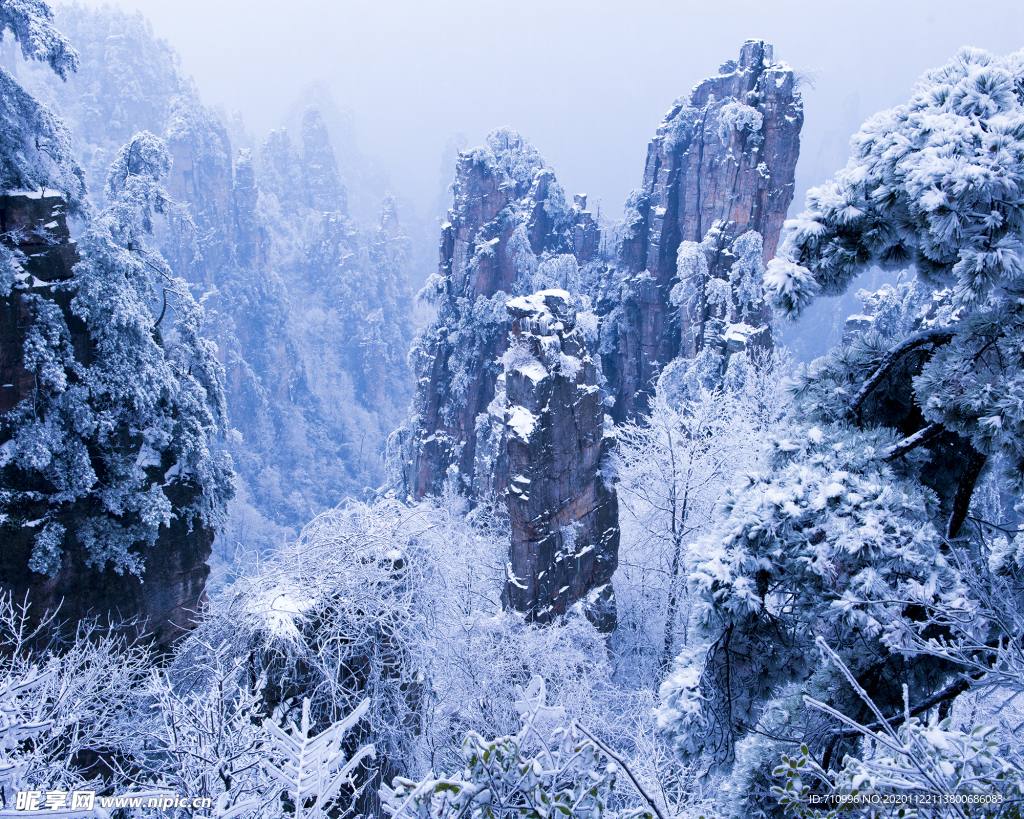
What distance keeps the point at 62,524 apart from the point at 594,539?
30.5ft

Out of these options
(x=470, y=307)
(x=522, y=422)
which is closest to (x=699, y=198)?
(x=470, y=307)

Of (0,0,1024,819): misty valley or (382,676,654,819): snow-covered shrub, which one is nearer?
(382,676,654,819): snow-covered shrub

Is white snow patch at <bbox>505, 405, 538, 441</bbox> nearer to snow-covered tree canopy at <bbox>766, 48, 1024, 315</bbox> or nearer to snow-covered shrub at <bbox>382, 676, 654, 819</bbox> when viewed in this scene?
snow-covered tree canopy at <bbox>766, 48, 1024, 315</bbox>

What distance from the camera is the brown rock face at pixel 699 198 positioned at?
21.4 m

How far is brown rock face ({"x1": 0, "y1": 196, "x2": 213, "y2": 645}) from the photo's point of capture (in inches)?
320

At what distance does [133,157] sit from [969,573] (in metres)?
14.9

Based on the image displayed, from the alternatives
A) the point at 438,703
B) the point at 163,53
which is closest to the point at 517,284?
the point at 438,703

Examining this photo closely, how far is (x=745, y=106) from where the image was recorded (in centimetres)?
2131

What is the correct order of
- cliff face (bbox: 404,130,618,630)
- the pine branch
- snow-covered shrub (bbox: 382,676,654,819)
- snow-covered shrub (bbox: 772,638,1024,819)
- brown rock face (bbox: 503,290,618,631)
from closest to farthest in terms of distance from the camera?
snow-covered shrub (bbox: 772,638,1024,819) → snow-covered shrub (bbox: 382,676,654,819) → the pine branch → brown rock face (bbox: 503,290,618,631) → cliff face (bbox: 404,130,618,630)

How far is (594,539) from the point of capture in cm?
1227

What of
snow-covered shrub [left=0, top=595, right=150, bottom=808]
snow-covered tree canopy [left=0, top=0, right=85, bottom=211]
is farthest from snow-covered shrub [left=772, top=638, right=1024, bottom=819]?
snow-covered tree canopy [left=0, top=0, right=85, bottom=211]

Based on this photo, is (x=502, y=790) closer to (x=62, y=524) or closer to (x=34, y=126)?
(x=62, y=524)

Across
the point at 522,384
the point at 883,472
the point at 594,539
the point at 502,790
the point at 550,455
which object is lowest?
the point at 594,539

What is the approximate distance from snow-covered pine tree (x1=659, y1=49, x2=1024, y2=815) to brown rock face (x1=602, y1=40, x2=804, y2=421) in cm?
1850
